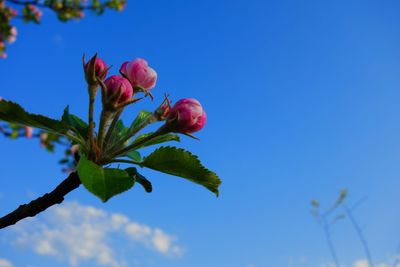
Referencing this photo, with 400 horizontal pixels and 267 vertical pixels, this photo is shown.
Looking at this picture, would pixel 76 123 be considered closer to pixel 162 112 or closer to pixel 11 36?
pixel 162 112

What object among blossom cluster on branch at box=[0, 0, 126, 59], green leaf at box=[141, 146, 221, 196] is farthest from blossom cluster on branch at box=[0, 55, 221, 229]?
blossom cluster on branch at box=[0, 0, 126, 59]

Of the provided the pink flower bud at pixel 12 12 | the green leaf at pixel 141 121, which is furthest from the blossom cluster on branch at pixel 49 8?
the green leaf at pixel 141 121

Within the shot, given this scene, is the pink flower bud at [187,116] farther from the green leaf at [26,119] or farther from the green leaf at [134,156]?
the green leaf at [26,119]

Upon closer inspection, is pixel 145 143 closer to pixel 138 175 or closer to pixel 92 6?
pixel 138 175

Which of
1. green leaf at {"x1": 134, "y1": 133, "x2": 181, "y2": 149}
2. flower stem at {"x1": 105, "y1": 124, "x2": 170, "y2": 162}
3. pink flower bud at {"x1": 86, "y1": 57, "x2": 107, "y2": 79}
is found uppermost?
pink flower bud at {"x1": 86, "y1": 57, "x2": 107, "y2": 79}

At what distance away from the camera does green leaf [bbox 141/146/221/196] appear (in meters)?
0.89

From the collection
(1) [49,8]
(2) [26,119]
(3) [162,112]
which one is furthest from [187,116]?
(1) [49,8]

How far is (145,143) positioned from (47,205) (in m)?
0.24

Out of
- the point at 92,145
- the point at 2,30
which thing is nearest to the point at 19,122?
the point at 92,145

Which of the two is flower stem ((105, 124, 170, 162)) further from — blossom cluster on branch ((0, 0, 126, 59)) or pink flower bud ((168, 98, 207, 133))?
blossom cluster on branch ((0, 0, 126, 59))

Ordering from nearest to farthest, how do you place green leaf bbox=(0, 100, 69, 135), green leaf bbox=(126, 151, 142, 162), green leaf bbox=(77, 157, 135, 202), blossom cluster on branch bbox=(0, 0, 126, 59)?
green leaf bbox=(77, 157, 135, 202) → green leaf bbox=(0, 100, 69, 135) → green leaf bbox=(126, 151, 142, 162) → blossom cluster on branch bbox=(0, 0, 126, 59)

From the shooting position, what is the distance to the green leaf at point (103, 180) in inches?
28.3

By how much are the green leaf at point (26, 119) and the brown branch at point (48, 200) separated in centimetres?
10

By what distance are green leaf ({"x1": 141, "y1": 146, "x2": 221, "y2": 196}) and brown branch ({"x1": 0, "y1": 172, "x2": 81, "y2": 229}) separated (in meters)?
0.15
